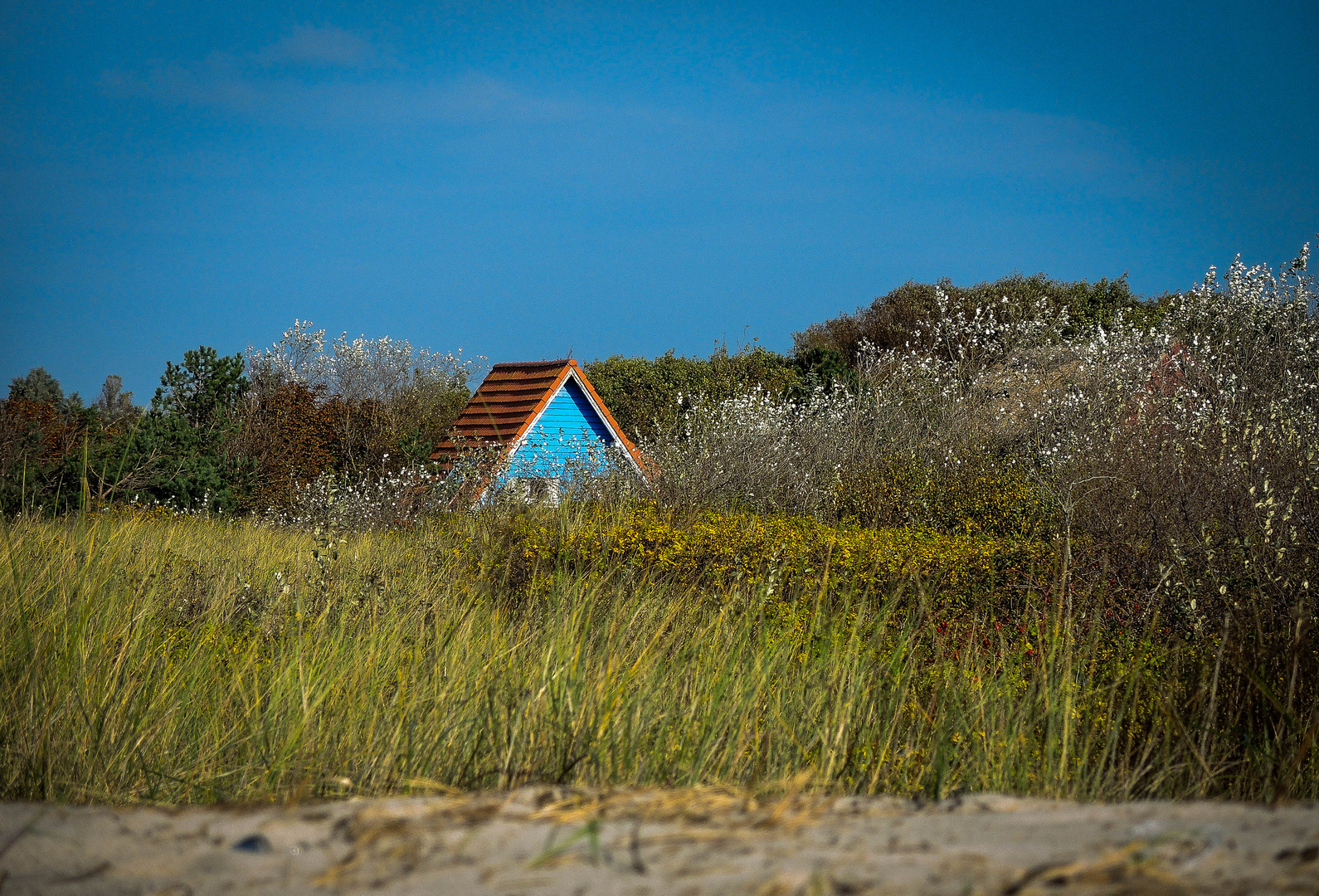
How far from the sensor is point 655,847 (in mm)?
1193

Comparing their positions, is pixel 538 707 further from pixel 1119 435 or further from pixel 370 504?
pixel 370 504

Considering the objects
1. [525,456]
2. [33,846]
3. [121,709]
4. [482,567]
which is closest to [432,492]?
[525,456]

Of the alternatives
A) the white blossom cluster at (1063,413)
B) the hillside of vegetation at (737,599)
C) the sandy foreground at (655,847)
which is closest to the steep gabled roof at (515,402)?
the hillside of vegetation at (737,599)

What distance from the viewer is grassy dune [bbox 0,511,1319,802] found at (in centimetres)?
270

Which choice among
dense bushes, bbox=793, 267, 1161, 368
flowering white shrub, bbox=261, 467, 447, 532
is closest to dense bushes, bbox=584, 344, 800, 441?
dense bushes, bbox=793, 267, 1161, 368

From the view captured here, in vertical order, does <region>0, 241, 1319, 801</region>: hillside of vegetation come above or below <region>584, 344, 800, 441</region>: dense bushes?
below

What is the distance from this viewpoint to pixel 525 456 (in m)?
13.9

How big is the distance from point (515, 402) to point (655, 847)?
14631 millimetres

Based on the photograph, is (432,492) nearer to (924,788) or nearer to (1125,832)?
(924,788)

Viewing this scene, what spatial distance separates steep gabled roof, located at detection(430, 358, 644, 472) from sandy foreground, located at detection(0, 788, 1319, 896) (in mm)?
12452

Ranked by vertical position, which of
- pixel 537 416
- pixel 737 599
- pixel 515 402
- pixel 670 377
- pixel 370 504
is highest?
pixel 670 377

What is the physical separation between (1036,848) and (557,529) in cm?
658

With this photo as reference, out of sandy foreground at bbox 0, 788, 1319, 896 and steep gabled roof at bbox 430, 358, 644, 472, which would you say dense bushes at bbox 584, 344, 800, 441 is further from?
sandy foreground at bbox 0, 788, 1319, 896

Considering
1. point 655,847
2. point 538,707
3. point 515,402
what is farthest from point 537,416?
point 655,847
